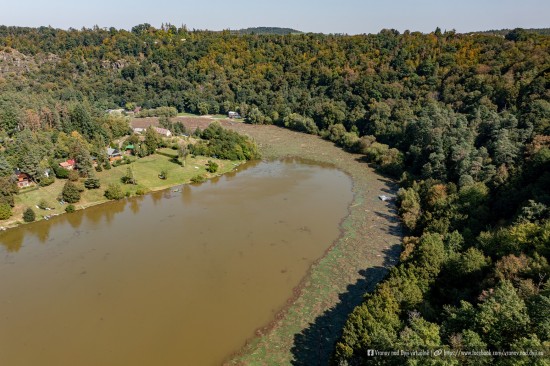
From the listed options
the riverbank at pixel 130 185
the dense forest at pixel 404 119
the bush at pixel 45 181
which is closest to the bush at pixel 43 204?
the riverbank at pixel 130 185

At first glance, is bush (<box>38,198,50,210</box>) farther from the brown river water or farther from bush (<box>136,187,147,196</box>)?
bush (<box>136,187,147,196</box>)

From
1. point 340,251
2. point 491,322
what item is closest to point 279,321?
point 340,251

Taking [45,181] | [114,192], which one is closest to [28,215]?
[45,181]

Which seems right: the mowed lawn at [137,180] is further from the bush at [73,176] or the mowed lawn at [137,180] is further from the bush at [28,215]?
the bush at [73,176]

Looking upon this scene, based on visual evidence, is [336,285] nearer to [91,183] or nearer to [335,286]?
[335,286]

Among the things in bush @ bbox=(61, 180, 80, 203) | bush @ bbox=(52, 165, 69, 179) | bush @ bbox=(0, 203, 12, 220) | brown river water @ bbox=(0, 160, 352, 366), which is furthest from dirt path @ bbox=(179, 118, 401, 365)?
bush @ bbox=(52, 165, 69, 179)

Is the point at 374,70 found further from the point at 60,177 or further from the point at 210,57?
the point at 60,177
